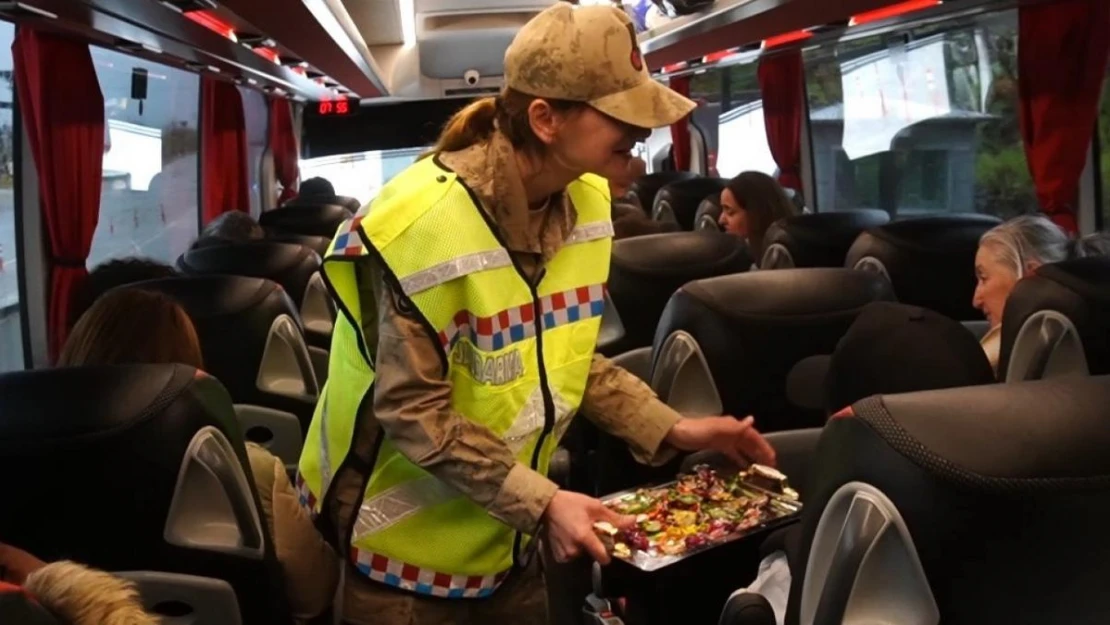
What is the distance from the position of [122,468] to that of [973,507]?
1.33 m

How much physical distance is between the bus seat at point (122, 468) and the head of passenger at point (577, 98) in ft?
2.36

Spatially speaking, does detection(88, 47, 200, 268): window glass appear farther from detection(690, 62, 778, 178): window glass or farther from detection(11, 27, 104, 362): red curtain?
detection(690, 62, 778, 178): window glass

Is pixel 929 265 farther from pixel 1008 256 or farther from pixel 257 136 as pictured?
pixel 257 136

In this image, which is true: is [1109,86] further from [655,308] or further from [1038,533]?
[1038,533]

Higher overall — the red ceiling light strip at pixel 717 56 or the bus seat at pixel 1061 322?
the red ceiling light strip at pixel 717 56

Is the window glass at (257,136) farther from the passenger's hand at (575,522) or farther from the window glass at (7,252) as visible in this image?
the passenger's hand at (575,522)

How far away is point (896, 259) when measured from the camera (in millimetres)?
3855

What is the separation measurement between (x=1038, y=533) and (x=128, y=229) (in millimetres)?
6787

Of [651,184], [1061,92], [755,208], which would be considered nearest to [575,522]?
[755,208]

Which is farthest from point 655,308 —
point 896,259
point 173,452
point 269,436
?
point 173,452

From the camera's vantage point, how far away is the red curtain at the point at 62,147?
483 centimetres

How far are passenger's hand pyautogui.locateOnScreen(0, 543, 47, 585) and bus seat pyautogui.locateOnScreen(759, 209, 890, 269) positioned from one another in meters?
3.39

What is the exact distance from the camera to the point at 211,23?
4938 mm

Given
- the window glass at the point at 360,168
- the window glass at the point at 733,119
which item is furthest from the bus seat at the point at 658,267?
the window glass at the point at 360,168
